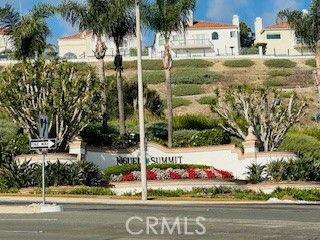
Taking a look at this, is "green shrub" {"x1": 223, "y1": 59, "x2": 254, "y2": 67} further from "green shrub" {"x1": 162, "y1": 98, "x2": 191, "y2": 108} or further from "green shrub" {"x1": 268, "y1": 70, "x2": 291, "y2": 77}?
"green shrub" {"x1": 162, "y1": 98, "x2": 191, "y2": 108}

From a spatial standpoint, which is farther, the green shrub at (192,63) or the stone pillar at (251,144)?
the green shrub at (192,63)

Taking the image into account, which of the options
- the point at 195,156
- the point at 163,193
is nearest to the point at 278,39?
the point at 195,156

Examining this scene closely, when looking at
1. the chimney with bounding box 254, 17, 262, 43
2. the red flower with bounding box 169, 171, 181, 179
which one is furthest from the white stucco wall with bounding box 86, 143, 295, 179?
the chimney with bounding box 254, 17, 262, 43

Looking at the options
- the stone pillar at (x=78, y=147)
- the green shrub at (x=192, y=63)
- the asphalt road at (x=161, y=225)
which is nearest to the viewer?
the asphalt road at (x=161, y=225)

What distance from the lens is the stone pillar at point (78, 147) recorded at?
123 ft

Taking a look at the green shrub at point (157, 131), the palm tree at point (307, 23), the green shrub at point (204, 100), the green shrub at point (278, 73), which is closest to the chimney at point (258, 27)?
the green shrub at point (278, 73)

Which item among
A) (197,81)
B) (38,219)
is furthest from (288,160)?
(197,81)

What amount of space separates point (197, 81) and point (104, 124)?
39.3 m

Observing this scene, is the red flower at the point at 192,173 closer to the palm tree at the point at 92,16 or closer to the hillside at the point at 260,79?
the palm tree at the point at 92,16

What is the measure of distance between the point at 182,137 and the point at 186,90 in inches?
1348

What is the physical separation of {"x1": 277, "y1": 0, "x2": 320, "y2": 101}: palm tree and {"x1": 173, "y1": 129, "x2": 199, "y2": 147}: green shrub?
11488mm

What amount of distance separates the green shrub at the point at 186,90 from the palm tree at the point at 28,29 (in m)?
31.2

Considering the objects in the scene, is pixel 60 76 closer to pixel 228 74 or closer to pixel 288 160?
pixel 288 160

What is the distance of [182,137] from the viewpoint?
148 feet
